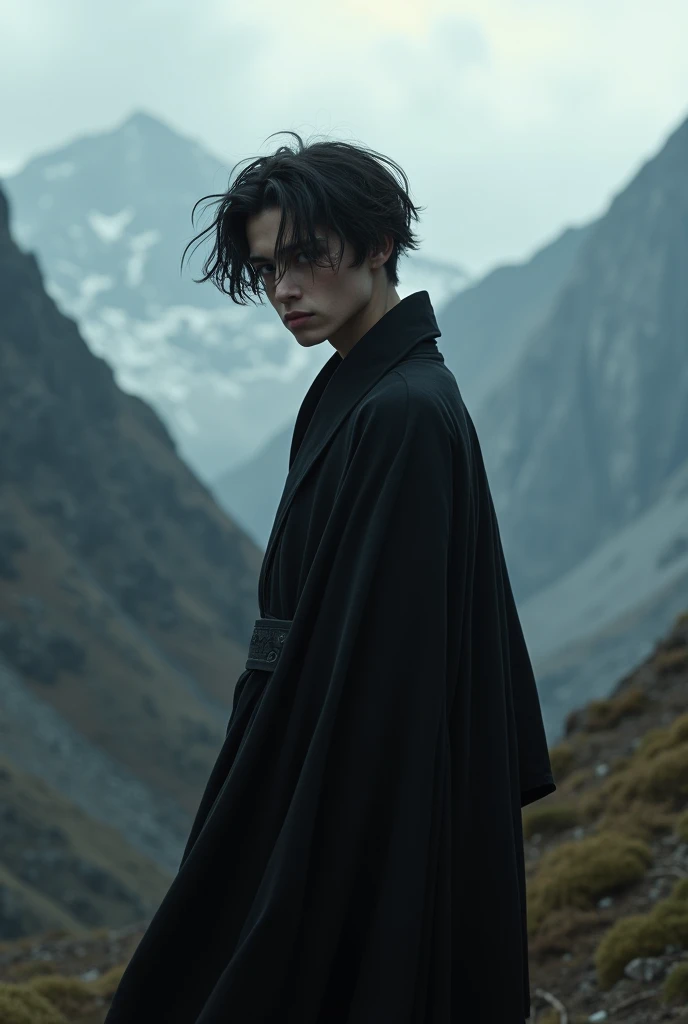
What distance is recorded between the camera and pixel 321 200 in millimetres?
3264

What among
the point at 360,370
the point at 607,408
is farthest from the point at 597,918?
the point at 607,408

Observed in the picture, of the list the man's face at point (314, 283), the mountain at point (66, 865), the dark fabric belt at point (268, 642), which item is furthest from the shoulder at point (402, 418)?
the mountain at point (66, 865)

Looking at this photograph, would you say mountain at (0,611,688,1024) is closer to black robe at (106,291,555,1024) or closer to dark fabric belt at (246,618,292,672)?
black robe at (106,291,555,1024)

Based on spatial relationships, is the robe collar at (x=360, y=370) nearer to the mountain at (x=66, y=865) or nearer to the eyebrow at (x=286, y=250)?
the eyebrow at (x=286, y=250)

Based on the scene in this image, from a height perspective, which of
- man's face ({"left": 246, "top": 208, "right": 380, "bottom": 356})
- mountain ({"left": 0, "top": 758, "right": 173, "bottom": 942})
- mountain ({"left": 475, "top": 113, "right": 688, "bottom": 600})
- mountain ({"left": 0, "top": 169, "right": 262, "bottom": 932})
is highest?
mountain ({"left": 475, "top": 113, "right": 688, "bottom": 600})

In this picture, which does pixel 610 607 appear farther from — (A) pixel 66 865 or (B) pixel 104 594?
(A) pixel 66 865

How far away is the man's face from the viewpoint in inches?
132

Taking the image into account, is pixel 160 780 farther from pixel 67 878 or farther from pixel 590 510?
pixel 590 510

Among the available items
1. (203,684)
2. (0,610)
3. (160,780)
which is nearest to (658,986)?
(160,780)

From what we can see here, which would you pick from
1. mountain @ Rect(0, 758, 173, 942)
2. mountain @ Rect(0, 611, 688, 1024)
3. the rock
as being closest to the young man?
mountain @ Rect(0, 611, 688, 1024)

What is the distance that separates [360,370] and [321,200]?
1.59 feet

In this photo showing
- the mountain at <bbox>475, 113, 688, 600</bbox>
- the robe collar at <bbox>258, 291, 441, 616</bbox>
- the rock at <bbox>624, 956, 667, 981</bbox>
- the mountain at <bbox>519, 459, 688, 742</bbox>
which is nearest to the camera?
the robe collar at <bbox>258, 291, 441, 616</bbox>

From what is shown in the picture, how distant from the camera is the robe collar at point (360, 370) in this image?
3412 mm

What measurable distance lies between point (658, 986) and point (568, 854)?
281cm
